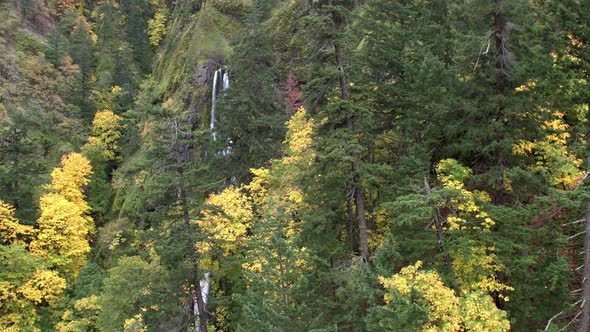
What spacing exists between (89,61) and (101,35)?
1366cm

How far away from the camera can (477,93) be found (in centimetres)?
1556

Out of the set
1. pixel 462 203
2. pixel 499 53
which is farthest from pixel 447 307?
pixel 499 53

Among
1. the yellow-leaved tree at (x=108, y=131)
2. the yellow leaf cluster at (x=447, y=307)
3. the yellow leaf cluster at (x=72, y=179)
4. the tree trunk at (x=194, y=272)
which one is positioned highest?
the yellow-leaved tree at (x=108, y=131)

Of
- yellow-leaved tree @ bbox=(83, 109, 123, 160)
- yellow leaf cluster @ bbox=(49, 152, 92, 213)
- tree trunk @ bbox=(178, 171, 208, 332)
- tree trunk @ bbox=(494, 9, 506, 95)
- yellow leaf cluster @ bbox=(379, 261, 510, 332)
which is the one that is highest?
yellow-leaved tree @ bbox=(83, 109, 123, 160)

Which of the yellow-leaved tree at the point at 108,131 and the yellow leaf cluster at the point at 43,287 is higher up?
the yellow-leaved tree at the point at 108,131

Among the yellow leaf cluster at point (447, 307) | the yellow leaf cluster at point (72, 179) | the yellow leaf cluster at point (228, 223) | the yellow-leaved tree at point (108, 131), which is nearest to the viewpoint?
the yellow leaf cluster at point (447, 307)

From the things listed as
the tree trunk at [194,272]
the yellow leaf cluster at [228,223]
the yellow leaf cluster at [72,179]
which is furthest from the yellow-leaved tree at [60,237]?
the tree trunk at [194,272]

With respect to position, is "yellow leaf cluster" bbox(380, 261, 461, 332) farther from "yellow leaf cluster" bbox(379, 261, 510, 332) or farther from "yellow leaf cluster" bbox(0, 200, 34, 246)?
"yellow leaf cluster" bbox(0, 200, 34, 246)

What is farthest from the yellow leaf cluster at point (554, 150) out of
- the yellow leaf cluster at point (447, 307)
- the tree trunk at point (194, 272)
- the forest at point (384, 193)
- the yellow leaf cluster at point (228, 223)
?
the tree trunk at point (194, 272)

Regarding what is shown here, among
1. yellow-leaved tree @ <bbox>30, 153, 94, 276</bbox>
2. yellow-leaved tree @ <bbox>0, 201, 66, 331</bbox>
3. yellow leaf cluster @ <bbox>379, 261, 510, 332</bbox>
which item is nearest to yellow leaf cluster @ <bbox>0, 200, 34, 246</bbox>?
yellow-leaved tree @ <bbox>0, 201, 66, 331</bbox>

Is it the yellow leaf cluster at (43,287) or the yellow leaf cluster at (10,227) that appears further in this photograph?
the yellow leaf cluster at (10,227)

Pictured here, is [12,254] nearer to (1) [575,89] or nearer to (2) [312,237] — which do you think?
(2) [312,237]

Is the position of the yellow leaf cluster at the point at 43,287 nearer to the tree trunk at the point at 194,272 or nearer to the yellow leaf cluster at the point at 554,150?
the tree trunk at the point at 194,272

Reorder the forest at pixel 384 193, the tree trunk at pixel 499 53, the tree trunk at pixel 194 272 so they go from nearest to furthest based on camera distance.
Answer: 1. the forest at pixel 384 193
2. the tree trunk at pixel 499 53
3. the tree trunk at pixel 194 272
